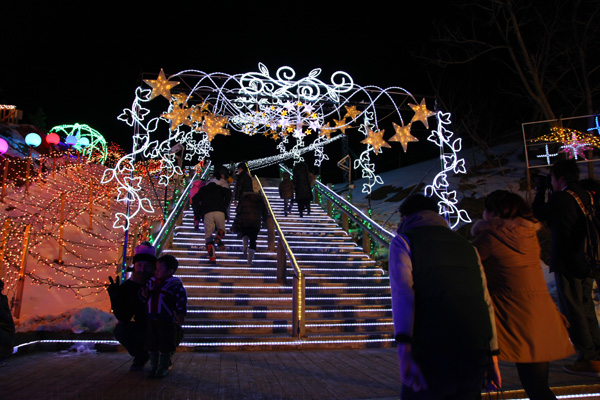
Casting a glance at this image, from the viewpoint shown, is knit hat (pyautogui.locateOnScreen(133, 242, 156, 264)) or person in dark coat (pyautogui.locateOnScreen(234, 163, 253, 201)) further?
person in dark coat (pyautogui.locateOnScreen(234, 163, 253, 201))

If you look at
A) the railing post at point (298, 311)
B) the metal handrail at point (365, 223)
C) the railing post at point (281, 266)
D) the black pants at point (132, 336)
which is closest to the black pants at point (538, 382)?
the black pants at point (132, 336)

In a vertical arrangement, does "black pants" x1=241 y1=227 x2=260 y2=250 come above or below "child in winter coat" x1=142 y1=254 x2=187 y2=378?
above

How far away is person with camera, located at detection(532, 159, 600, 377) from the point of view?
4020 mm

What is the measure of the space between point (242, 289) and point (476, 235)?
5.39 m

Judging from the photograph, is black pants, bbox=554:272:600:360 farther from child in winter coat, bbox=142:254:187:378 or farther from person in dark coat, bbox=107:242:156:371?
person in dark coat, bbox=107:242:156:371

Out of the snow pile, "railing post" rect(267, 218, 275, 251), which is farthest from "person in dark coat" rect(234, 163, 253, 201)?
the snow pile

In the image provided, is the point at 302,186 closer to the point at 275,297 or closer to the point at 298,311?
the point at 275,297

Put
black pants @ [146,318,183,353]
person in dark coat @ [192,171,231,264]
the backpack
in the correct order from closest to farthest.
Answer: the backpack, black pants @ [146,318,183,353], person in dark coat @ [192,171,231,264]

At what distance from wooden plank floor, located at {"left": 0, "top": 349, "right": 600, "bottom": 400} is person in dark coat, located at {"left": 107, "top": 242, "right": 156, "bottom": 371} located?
0.78 feet

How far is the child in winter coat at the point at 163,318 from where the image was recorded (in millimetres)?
4113

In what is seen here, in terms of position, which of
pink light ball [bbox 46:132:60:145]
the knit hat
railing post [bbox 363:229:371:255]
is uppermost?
pink light ball [bbox 46:132:60:145]

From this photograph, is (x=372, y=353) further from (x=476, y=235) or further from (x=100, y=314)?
(x=100, y=314)

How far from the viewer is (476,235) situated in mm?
2875

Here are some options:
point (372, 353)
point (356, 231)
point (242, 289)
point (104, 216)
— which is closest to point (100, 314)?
point (242, 289)
